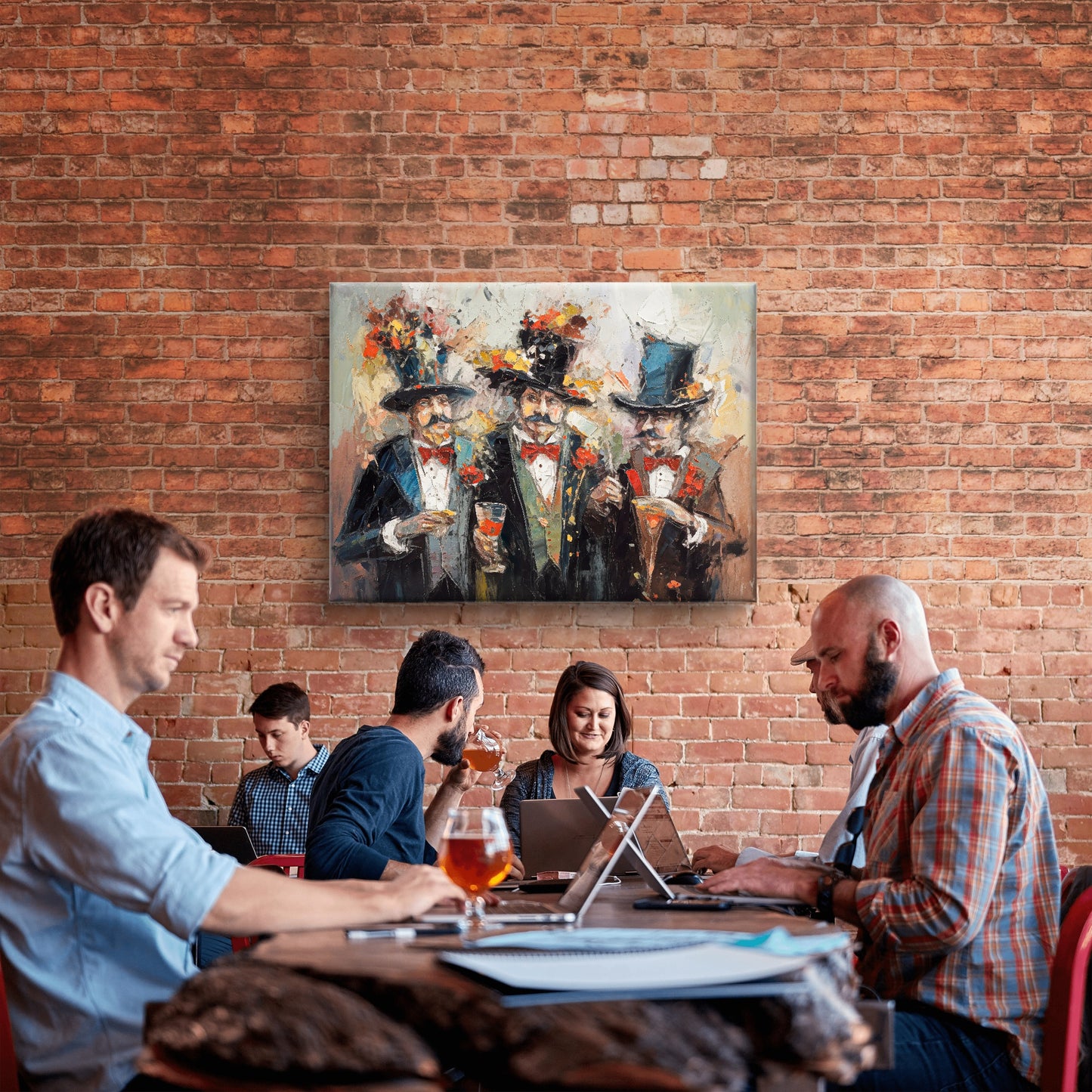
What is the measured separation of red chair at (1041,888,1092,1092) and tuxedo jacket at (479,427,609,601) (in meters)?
2.46

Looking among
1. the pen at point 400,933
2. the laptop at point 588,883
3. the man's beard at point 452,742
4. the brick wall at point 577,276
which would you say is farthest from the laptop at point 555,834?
the brick wall at point 577,276

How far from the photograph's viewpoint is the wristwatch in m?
1.98

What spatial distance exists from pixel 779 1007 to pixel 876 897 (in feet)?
3.08

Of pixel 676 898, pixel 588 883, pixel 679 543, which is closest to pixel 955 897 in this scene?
pixel 676 898

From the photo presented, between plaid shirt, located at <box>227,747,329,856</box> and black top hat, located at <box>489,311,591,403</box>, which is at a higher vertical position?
black top hat, located at <box>489,311,591,403</box>

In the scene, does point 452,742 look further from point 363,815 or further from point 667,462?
point 667,462

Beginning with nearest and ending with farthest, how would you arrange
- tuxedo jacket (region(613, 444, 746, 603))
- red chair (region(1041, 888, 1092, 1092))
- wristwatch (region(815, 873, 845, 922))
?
red chair (region(1041, 888, 1092, 1092)) → wristwatch (region(815, 873, 845, 922)) → tuxedo jacket (region(613, 444, 746, 603))

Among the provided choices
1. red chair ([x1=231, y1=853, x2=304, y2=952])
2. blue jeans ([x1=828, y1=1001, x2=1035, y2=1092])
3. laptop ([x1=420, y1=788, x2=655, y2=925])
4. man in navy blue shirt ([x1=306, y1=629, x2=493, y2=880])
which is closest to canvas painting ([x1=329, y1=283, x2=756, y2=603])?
red chair ([x1=231, y1=853, x2=304, y2=952])

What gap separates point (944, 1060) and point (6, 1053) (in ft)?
4.46

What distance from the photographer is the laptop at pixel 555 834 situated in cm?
252

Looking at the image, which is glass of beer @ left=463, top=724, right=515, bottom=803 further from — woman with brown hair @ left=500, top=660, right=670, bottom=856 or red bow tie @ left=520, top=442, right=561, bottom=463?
red bow tie @ left=520, top=442, right=561, bottom=463

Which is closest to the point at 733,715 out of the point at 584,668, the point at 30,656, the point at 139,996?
the point at 584,668

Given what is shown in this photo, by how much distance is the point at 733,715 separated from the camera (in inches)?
164

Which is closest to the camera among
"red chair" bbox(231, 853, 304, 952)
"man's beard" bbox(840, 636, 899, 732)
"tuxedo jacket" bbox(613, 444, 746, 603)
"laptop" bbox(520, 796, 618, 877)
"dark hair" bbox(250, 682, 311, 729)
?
"man's beard" bbox(840, 636, 899, 732)
